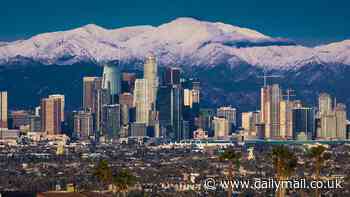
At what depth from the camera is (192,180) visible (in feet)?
496

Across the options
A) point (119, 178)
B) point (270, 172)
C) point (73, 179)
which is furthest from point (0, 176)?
point (119, 178)

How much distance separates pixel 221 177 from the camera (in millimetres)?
150500

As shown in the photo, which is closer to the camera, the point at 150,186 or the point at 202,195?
the point at 202,195

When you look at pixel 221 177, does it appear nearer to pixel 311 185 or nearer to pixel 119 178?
pixel 311 185

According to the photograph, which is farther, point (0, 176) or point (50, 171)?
point (50, 171)

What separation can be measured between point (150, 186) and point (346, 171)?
24.0 meters

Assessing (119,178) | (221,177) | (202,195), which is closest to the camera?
(119,178)

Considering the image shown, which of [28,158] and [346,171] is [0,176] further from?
[28,158]

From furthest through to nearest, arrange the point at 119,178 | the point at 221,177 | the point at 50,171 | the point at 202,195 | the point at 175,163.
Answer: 1. the point at 175,163
2. the point at 50,171
3. the point at 221,177
4. the point at 202,195
5. the point at 119,178

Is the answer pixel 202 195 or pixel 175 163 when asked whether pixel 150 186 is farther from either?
pixel 175 163

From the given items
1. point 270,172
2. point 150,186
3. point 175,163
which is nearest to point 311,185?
point 150,186

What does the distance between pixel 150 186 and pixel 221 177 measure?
1152 cm

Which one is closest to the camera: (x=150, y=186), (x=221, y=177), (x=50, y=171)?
(x=150, y=186)

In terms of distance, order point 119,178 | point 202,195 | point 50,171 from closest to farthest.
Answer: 1. point 119,178
2. point 202,195
3. point 50,171
